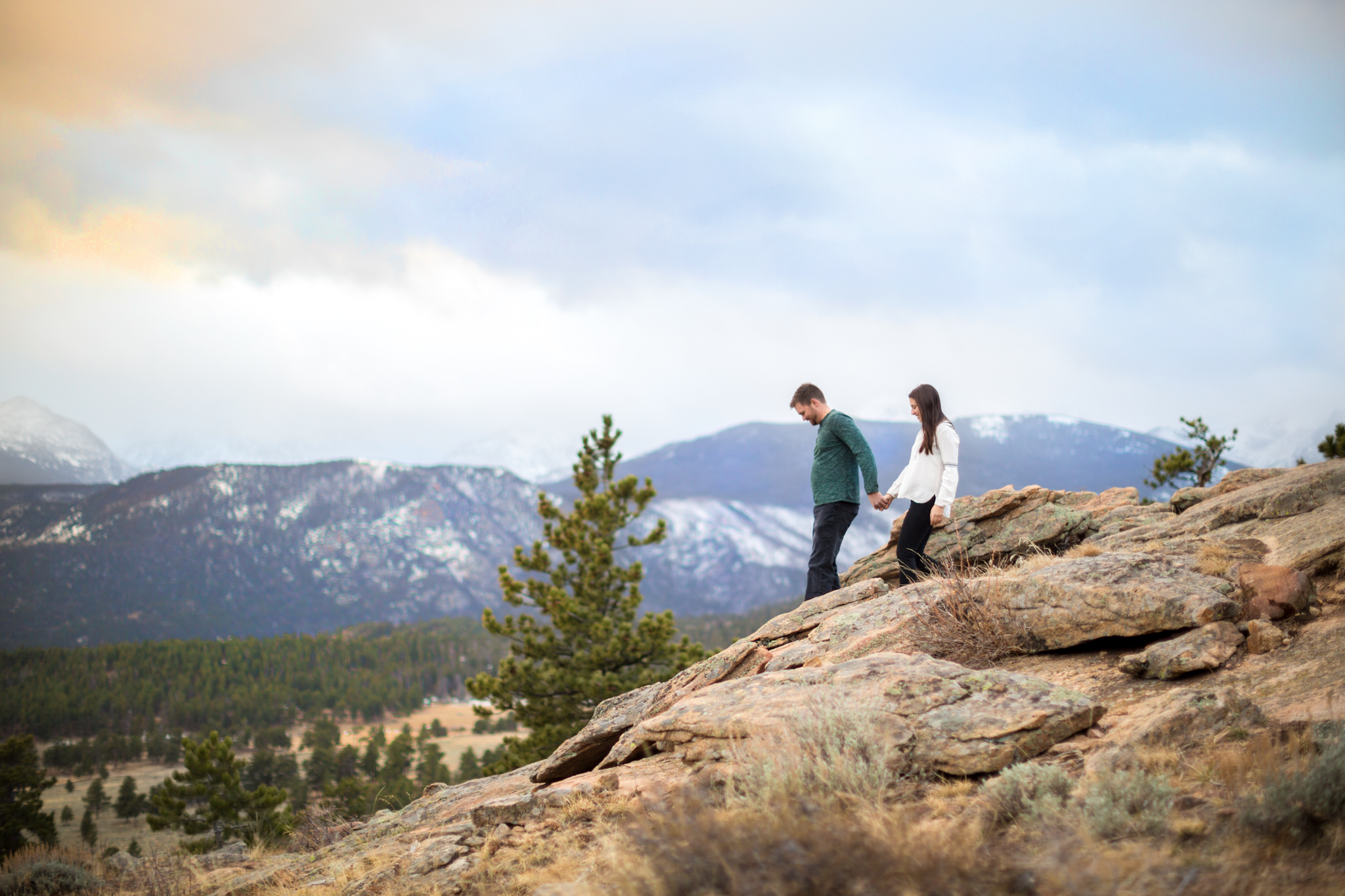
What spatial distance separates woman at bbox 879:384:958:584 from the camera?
8.39 m

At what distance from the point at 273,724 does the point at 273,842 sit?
127 metres

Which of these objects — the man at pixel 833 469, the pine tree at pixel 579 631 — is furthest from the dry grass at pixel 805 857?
the pine tree at pixel 579 631

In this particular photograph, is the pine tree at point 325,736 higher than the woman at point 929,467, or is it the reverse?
the woman at point 929,467

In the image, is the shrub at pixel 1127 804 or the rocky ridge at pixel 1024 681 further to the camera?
the rocky ridge at pixel 1024 681

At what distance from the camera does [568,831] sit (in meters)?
5.52

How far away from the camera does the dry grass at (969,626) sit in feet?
22.4

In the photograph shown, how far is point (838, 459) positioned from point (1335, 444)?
52.9ft

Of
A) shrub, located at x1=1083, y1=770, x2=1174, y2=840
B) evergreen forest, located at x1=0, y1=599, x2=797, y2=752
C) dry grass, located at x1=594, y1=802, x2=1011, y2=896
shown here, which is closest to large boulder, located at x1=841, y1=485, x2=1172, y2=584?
shrub, located at x1=1083, y1=770, x2=1174, y2=840

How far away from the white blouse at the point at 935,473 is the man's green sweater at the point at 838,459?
1.74 feet

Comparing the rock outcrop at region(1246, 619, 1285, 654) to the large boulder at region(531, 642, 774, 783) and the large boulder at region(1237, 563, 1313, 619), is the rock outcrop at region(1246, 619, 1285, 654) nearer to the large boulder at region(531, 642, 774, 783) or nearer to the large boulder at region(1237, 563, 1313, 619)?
the large boulder at region(1237, 563, 1313, 619)

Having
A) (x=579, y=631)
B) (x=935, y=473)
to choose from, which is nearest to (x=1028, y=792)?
(x=935, y=473)

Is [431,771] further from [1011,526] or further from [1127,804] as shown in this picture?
[1127,804]

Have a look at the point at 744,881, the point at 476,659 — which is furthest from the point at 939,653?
the point at 476,659

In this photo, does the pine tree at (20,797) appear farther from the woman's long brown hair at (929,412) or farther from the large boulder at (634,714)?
the woman's long brown hair at (929,412)
